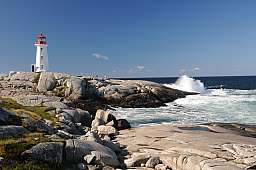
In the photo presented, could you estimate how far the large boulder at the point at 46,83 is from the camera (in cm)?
5316

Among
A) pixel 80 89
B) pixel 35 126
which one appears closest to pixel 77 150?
pixel 35 126

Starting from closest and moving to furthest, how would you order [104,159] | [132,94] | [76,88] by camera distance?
[104,159]
[76,88]
[132,94]

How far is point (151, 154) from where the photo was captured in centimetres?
1877

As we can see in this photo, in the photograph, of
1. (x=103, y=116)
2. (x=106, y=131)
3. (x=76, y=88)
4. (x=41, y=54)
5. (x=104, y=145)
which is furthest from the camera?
(x=41, y=54)

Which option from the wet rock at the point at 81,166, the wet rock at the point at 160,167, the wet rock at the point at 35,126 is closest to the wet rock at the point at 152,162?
the wet rock at the point at 160,167

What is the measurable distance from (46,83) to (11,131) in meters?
38.3

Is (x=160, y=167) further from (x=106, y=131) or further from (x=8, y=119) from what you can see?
(x=106, y=131)

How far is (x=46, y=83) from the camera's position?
53.8 m

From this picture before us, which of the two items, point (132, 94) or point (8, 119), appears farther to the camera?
point (132, 94)

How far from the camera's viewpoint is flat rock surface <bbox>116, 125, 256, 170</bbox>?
1634 centimetres

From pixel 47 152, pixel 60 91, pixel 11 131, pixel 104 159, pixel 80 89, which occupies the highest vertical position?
pixel 80 89

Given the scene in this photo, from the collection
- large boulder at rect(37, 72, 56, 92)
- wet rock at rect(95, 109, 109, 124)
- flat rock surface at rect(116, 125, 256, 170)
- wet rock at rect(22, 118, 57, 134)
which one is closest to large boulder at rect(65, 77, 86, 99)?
large boulder at rect(37, 72, 56, 92)

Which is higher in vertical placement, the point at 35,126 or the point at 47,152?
the point at 35,126

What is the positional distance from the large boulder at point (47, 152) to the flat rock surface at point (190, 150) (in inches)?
150
